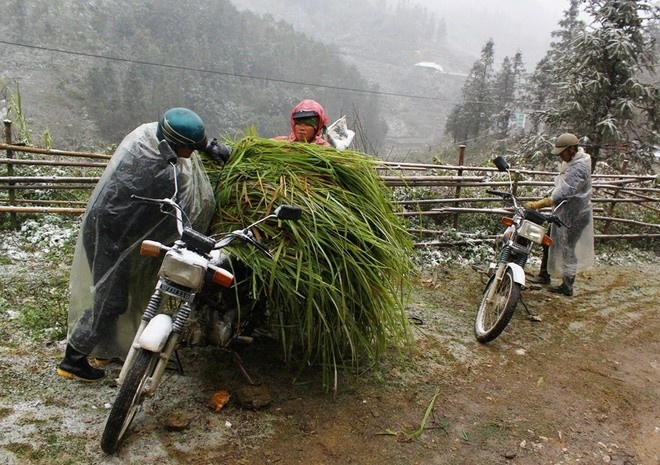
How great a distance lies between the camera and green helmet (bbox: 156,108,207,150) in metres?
2.21

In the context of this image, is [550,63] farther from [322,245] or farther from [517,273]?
[322,245]

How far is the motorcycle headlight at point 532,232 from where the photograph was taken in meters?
3.57

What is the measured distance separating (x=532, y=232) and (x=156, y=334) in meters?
2.74

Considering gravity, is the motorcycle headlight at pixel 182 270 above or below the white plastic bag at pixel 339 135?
below

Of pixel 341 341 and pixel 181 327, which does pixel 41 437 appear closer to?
pixel 181 327

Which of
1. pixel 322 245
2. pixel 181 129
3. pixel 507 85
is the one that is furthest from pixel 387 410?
pixel 507 85

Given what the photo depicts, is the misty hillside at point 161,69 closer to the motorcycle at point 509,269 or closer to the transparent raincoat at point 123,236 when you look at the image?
the motorcycle at point 509,269

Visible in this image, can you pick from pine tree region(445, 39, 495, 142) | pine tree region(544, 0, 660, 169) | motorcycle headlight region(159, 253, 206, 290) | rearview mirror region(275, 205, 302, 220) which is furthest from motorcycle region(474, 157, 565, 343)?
pine tree region(445, 39, 495, 142)

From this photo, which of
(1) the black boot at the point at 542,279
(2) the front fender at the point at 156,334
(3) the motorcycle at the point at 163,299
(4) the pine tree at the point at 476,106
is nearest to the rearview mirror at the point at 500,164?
(1) the black boot at the point at 542,279

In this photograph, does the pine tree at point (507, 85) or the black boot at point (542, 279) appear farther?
the pine tree at point (507, 85)

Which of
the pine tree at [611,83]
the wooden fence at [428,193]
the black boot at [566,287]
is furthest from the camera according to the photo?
the pine tree at [611,83]

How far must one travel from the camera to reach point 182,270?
6.48 ft

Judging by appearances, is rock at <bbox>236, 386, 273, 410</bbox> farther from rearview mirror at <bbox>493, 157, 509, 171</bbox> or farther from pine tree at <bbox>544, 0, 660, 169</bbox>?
pine tree at <bbox>544, 0, 660, 169</bbox>

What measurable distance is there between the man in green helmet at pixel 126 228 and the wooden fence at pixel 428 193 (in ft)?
6.48
